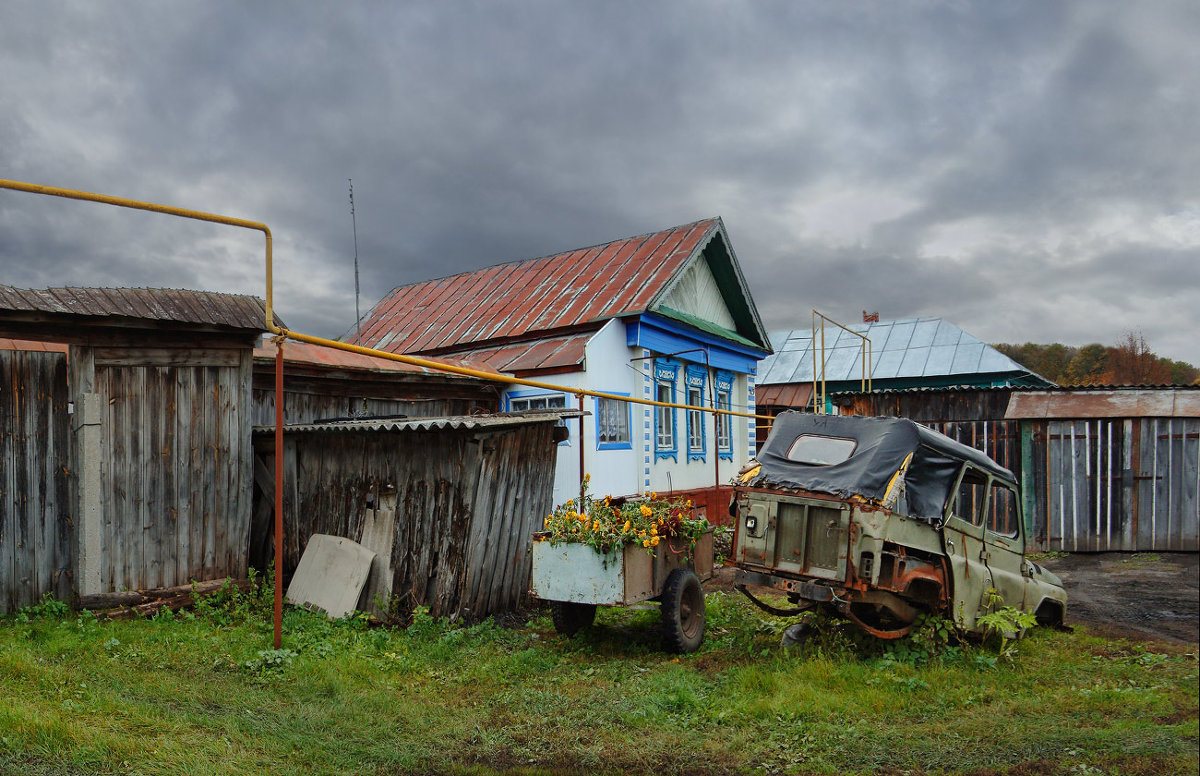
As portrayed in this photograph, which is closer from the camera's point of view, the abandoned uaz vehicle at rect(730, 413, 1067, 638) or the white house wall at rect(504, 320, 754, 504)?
the abandoned uaz vehicle at rect(730, 413, 1067, 638)

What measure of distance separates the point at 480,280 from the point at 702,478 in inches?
298

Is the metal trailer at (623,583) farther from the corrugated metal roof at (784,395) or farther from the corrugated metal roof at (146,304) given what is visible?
the corrugated metal roof at (784,395)

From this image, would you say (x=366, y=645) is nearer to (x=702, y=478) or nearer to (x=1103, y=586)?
(x=1103, y=586)

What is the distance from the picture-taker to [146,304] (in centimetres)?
809

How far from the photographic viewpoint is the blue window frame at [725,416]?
60.5ft

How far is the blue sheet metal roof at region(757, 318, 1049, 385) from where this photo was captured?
87.9ft

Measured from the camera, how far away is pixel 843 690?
19.0ft

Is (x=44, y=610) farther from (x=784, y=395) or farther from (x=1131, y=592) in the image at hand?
(x=784, y=395)

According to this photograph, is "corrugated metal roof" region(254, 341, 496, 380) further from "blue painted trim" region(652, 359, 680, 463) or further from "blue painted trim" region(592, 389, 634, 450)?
"blue painted trim" region(652, 359, 680, 463)

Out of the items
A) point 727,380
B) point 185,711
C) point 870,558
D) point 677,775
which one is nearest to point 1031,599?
point 870,558

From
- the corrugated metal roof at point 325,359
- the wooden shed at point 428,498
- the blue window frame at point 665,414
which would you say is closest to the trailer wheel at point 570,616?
the wooden shed at point 428,498

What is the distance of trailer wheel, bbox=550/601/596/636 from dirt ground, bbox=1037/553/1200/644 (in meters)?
4.88

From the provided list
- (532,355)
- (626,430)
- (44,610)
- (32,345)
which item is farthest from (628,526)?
(532,355)

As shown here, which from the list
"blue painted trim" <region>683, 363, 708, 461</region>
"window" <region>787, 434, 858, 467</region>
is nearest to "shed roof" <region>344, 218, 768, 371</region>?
"blue painted trim" <region>683, 363, 708, 461</region>
